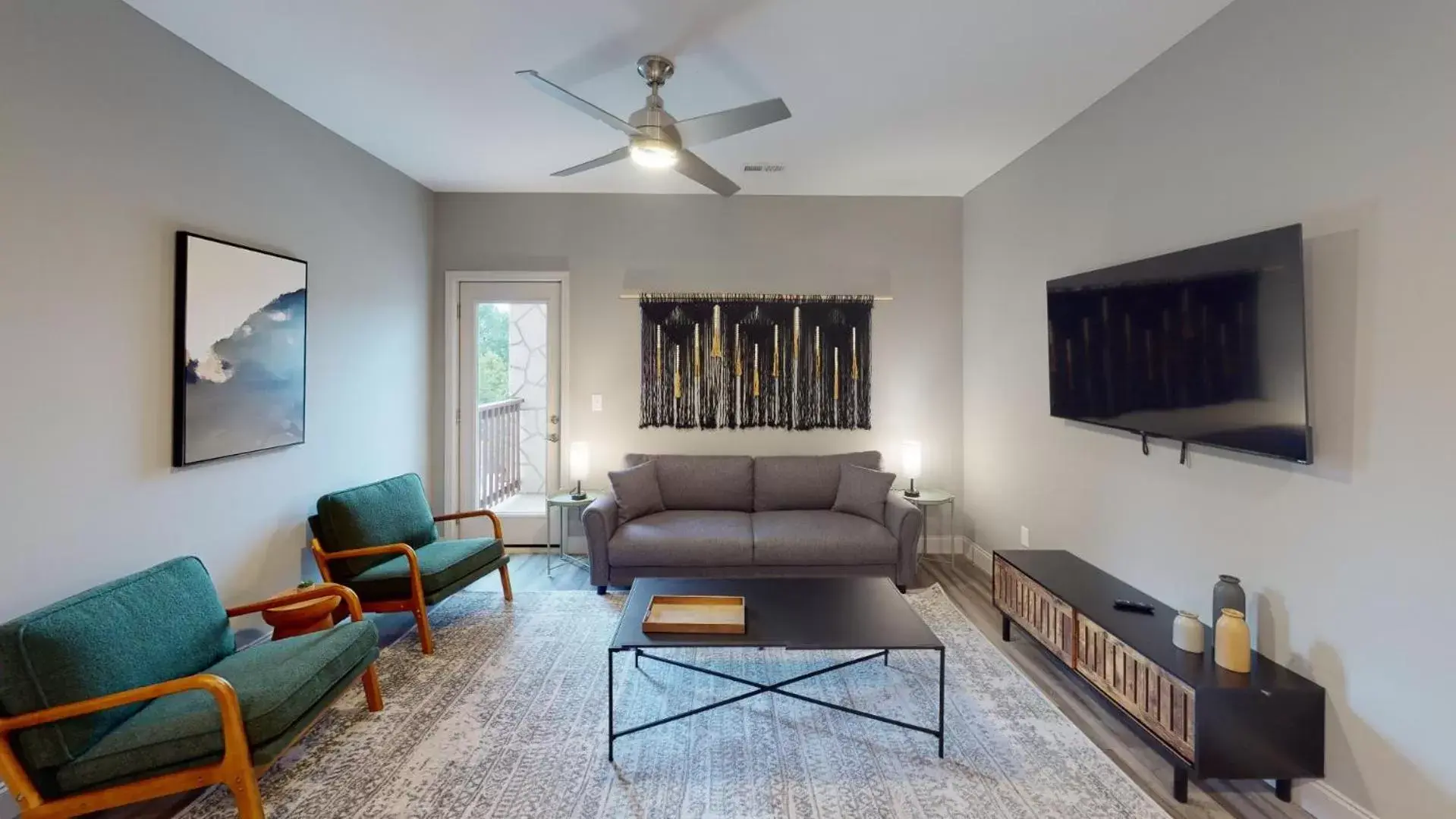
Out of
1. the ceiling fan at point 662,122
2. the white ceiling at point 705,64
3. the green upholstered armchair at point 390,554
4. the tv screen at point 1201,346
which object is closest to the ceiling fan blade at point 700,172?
the ceiling fan at point 662,122

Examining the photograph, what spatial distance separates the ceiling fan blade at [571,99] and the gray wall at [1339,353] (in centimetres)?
228

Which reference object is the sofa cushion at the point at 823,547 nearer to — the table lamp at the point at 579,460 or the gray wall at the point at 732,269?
the gray wall at the point at 732,269

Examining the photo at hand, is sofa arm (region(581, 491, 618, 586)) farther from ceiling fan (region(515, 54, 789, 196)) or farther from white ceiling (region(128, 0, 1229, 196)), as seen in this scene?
white ceiling (region(128, 0, 1229, 196))

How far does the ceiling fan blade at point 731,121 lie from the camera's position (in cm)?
223

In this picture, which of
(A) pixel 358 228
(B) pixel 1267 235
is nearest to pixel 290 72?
(A) pixel 358 228

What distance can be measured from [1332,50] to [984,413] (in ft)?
9.02

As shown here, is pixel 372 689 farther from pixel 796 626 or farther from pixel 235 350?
pixel 796 626

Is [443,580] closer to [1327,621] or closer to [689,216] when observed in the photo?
[689,216]

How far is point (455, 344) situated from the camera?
4699 mm

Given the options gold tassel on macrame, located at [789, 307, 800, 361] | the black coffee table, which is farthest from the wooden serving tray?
gold tassel on macrame, located at [789, 307, 800, 361]

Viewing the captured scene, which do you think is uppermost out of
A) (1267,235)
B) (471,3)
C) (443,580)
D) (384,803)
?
(471,3)

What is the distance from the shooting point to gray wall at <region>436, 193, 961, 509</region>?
15.4ft

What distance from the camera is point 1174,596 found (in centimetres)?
257

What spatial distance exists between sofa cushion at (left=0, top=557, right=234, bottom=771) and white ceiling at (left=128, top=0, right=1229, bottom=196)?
218 cm
